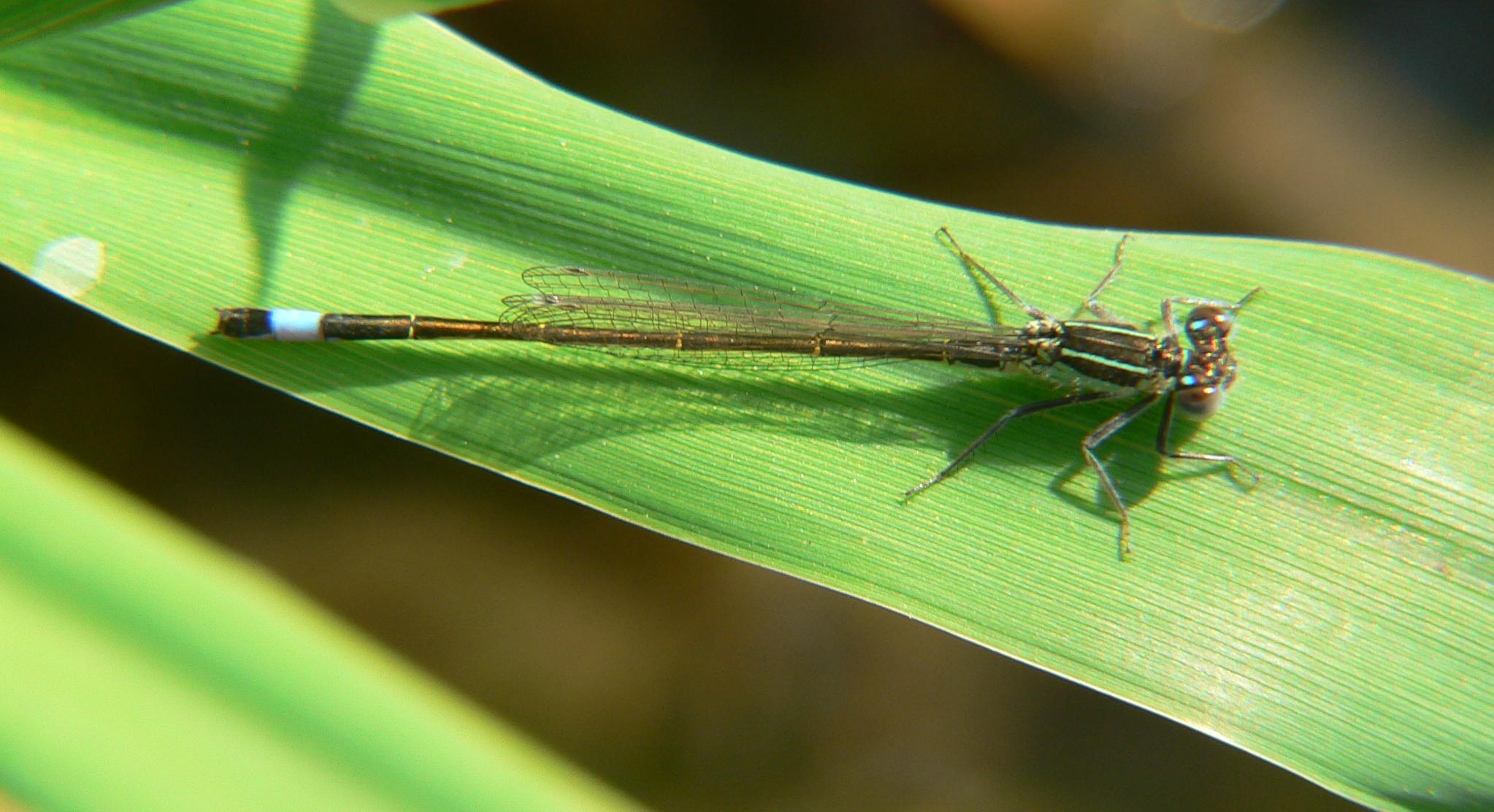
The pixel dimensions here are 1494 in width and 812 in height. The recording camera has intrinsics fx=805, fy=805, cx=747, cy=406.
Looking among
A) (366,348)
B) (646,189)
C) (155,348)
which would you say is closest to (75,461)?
(155,348)

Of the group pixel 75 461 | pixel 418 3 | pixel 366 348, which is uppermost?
pixel 418 3

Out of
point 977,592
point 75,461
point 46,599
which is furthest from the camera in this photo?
point 75,461

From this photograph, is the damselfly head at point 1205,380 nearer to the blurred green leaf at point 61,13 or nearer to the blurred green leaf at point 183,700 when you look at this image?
the blurred green leaf at point 183,700

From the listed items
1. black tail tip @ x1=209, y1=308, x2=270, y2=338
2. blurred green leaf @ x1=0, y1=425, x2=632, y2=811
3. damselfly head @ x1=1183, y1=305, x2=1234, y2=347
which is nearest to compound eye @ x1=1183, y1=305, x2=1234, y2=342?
damselfly head @ x1=1183, y1=305, x2=1234, y2=347

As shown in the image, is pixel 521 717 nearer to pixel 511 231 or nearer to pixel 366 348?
pixel 366 348

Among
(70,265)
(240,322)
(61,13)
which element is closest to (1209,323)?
(240,322)

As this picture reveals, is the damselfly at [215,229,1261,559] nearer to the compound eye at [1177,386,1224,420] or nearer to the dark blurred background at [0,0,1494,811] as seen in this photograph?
the compound eye at [1177,386,1224,420]
